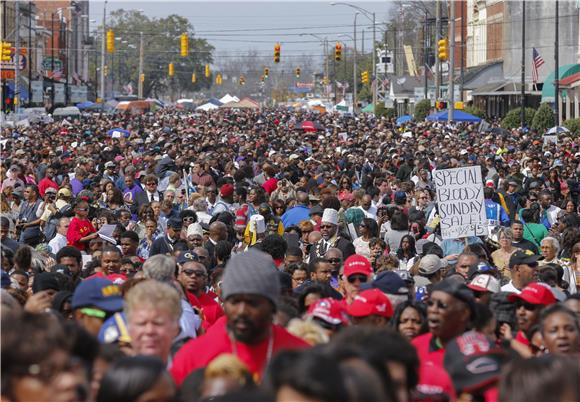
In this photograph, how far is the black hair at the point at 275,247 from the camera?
12.6m

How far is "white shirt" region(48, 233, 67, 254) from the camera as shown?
14.0 metres

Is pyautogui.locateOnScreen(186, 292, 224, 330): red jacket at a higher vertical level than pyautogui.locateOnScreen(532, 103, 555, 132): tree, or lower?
lower

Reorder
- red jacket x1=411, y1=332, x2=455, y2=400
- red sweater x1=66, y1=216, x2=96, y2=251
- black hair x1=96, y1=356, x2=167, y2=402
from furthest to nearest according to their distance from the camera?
red sweater x1=66, y1=216, x2=96, y2=251 → red jacket x1=411, y1=332, x2=455, y2=400 → black hair x1=96, y1=356, x2=167, y2=402

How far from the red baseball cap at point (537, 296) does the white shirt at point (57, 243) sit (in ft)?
22.7

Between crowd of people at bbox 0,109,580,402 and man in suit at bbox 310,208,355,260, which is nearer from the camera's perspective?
crowd of people at bbox 0,109,580,402

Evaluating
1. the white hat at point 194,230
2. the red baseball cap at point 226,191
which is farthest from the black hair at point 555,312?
the red baseball cap at point 226,191

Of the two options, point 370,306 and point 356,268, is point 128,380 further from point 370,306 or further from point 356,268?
point 356,268

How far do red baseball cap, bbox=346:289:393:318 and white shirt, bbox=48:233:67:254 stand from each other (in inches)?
267

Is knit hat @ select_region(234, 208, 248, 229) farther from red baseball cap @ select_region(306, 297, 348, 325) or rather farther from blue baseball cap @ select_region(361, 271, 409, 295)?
red baseball cap @ select_region(306, 297, 348, 325)

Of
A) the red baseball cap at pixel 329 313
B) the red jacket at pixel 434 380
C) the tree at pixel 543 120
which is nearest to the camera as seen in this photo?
the red jacket at pixel 434 380

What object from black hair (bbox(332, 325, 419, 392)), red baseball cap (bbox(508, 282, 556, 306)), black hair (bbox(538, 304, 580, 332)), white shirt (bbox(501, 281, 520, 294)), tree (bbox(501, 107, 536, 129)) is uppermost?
tree (bbox(501, 107, 536, 129))

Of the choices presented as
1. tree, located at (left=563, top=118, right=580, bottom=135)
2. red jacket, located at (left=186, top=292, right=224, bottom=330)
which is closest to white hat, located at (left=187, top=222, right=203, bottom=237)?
red jacket, located at (left=186, top=292, right=224, bottom=330)

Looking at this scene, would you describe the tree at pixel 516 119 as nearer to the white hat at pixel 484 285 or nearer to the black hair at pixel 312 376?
the white hat at pixel 484 285

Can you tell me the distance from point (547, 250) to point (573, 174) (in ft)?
42.5
